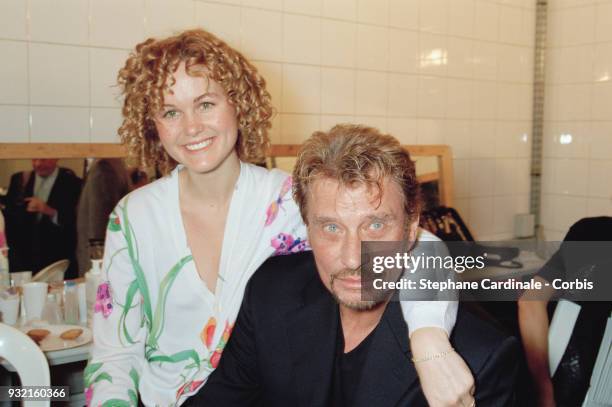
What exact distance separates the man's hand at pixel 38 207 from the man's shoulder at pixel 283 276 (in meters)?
1.28

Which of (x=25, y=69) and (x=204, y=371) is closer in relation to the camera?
(x=204, y=371)

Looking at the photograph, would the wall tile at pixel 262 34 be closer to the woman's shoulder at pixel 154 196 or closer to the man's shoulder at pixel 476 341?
the woman's shoulder at pixel 154 196

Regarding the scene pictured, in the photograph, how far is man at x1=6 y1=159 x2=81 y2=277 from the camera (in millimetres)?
2287

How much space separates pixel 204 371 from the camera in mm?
1363

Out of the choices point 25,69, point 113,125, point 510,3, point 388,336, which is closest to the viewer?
point 388,336

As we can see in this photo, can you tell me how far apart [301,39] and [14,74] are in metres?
1.30

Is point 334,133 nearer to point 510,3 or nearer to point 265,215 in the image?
point 265,215

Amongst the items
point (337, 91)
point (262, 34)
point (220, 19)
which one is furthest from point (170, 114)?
point (337, 91)

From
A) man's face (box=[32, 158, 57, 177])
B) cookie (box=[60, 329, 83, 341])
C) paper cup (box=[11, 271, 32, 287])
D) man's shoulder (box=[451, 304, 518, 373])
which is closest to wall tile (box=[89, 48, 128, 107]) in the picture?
man's face (box=[32, 158, 57, 177])

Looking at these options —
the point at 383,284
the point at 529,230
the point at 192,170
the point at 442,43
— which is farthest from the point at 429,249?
the point at 529,230

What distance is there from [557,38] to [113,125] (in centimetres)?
278

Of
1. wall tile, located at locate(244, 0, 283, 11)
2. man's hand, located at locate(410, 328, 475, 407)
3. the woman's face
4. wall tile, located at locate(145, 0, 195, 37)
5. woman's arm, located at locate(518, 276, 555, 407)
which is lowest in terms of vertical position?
woman's arm, located at locate(518, 276, 555, 407)

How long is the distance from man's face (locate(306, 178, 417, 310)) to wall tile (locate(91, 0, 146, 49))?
A: 158cm

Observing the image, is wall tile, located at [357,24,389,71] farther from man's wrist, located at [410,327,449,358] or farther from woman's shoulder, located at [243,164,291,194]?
man's wrist, located at [410,327,449,358]
